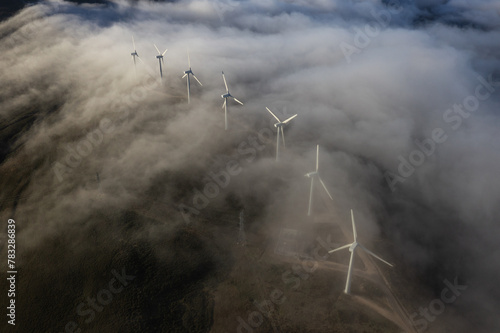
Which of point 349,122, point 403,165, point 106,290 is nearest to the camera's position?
point 106,290

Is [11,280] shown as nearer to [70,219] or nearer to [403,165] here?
[70,219]

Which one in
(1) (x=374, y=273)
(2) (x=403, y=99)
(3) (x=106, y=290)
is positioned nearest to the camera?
(3) (x=106, y=290)

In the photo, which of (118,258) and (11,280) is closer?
(11,280)

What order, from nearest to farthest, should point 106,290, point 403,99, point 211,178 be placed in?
point 106,290
point 211,178
point 403,99

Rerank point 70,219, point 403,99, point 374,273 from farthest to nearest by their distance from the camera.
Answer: point 403,99
point 70,219
point 374,273

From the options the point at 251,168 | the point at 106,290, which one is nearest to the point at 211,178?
the point at 251,168

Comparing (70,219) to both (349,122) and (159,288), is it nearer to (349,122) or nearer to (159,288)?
(159,288)

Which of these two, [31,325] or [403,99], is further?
[403,99]

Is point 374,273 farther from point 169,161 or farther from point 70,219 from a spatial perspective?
point 70,219

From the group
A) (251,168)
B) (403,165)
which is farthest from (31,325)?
(403,165)
